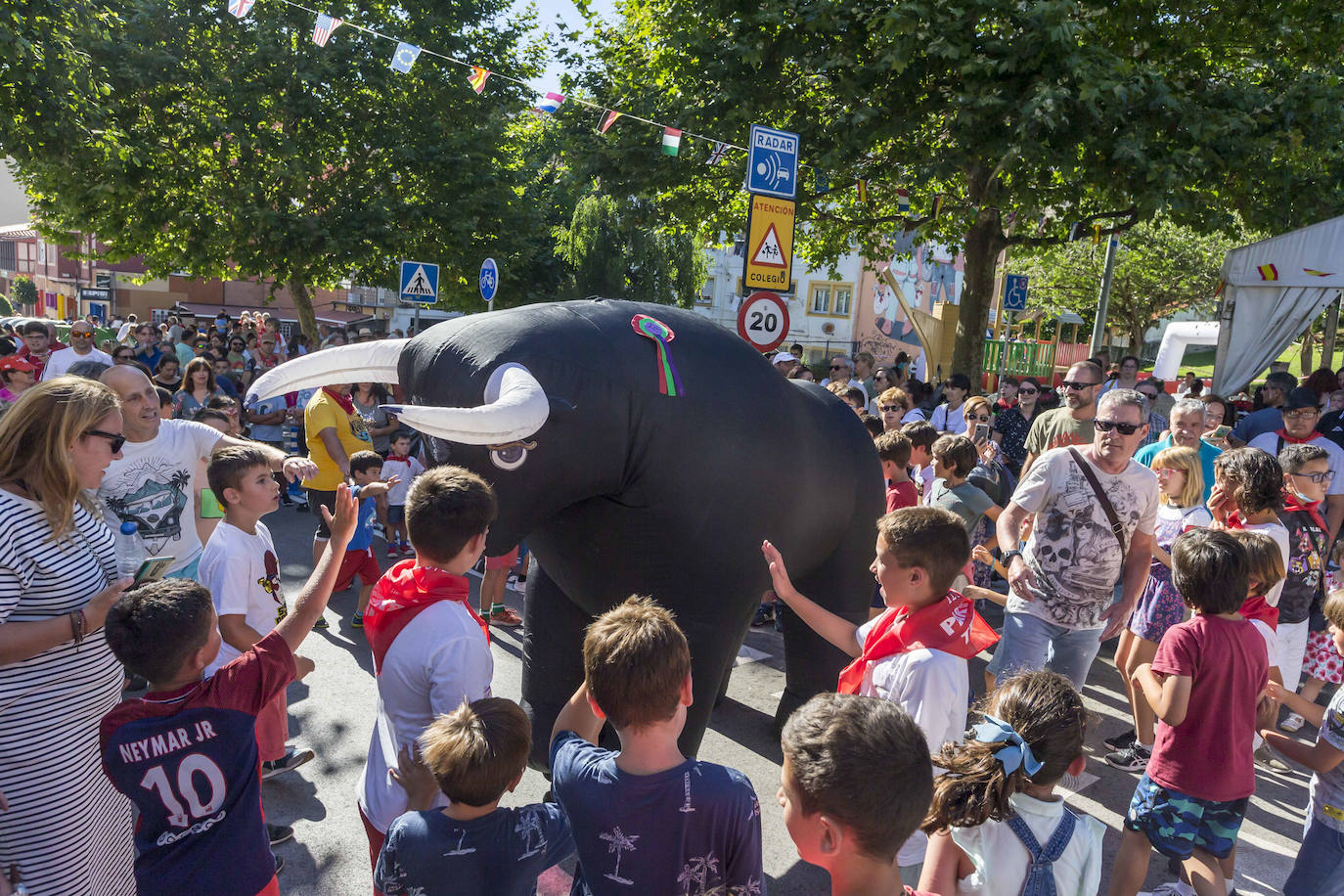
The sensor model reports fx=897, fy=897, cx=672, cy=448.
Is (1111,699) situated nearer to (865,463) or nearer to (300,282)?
(865,463)

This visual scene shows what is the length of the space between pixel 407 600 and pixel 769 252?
533cm

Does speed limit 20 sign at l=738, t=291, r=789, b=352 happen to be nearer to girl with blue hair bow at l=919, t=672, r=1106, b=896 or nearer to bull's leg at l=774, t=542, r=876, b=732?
bull's leg at l=774, t=542, r=876, b=732

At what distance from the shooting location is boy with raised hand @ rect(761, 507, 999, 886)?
228cm

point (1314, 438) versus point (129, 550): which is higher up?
point (1314, 438)

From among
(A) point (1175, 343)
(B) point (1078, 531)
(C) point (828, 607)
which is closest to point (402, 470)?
(C) point (828, 607)

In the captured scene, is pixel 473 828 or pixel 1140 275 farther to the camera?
pixel 1140 275

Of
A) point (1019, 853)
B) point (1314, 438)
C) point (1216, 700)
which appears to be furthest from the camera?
point (1314, 438)

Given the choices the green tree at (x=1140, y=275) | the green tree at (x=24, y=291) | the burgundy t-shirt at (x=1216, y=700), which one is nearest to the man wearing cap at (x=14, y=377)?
the burgundy t-shirt at (x=1216, y=700)

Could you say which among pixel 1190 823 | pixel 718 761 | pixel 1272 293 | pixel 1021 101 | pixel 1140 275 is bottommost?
pixel 718 761

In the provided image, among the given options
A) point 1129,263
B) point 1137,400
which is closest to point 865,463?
point 1137,400

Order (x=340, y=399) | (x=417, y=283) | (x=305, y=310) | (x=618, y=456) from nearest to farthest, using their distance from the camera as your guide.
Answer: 1. (x=618, y=456)
2. (x=340, y=399)
3. (x=417, y=283)
4. (x=305, y=310)

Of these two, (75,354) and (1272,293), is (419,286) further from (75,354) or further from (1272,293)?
(1272,293)

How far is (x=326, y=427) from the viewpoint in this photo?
5.86 m

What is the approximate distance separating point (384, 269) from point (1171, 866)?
15.1 metres
